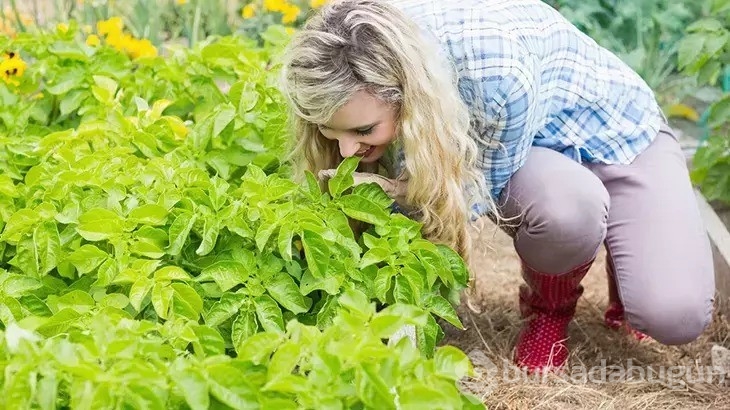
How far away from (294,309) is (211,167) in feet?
1.86

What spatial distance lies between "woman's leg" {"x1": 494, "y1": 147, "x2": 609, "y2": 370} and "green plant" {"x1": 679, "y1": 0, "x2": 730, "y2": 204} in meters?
0.77

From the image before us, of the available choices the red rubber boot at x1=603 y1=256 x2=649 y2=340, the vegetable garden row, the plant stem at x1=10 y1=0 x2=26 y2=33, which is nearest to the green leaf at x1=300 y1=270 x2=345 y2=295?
the vegetable garden row

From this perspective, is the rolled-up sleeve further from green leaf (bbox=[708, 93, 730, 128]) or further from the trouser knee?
green leaf (bbox=[708, 93, 730, 128])

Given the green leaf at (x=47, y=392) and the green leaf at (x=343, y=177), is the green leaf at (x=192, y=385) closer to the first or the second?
the green leaf at (x=47, y=392)

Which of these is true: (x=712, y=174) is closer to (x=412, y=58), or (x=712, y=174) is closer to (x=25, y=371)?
(x=412, y=58)

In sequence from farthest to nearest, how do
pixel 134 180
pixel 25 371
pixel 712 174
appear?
pixel 712 174 < pixel 134 180 < pixel 25 371

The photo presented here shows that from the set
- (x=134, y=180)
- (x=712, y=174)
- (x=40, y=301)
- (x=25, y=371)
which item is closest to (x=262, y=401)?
(x=25, y=371)

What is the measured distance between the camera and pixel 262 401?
146 cm

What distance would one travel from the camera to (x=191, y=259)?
2035 millimetres

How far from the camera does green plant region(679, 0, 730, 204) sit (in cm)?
287

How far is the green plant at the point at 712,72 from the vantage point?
287 cm

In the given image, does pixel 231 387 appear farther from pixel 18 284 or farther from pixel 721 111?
pixel 721 111

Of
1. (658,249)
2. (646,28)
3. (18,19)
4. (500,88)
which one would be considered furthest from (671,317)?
(18,19)

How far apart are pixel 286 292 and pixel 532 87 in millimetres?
672
